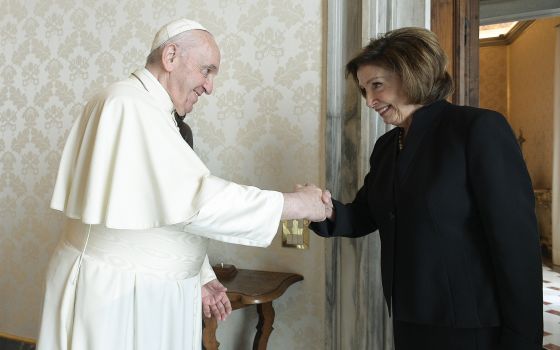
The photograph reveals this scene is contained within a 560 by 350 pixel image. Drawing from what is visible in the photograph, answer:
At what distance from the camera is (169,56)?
1714mm

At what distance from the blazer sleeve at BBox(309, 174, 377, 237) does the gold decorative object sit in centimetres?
74

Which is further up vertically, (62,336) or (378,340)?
(62,336)

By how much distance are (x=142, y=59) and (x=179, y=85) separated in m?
1.47

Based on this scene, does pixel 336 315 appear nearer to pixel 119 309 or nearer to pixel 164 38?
pixel 119 309

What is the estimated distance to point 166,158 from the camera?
146cm

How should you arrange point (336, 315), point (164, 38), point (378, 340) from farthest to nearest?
point (336, 315)
point (378, 340)
point (164, 38)

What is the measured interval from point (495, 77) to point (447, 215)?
9702 mm

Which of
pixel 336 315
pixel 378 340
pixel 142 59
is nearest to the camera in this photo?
pixel 378 340

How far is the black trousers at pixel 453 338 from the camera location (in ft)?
4.68

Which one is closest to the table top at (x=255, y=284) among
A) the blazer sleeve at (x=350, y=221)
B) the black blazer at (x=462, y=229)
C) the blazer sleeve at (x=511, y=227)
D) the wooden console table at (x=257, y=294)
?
the wooden console table at (x=257, y=294)

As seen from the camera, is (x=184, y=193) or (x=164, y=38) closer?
(x=184, y=193)

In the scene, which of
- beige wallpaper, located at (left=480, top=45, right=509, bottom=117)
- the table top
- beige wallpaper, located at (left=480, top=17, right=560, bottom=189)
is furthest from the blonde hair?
beige wallpaper, located at (left=480, top=45, right=509, bottom=117)

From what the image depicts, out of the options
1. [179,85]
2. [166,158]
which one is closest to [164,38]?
[179,85]

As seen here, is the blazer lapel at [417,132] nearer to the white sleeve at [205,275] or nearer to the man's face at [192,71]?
the man's face at [192,71]
